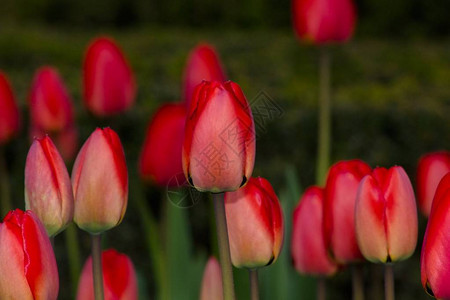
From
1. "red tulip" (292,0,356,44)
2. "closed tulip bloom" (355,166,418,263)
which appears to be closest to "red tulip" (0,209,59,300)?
"closed tulip bloom" (355,166,418,263)

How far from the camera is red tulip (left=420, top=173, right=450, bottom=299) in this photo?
82 centimetres

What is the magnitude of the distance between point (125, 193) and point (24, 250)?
153mm

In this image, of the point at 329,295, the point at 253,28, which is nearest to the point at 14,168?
the point at 329,295

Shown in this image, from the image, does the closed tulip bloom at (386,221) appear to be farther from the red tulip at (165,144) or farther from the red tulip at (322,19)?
the red tulip at (322,19)

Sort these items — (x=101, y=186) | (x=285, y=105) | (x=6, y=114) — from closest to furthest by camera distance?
(x=101, y=186), (x=6, y=114), (x=285, y=105)

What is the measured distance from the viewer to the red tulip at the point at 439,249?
2.70 ft

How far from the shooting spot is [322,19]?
2.00 metres

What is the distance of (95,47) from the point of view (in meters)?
2.01

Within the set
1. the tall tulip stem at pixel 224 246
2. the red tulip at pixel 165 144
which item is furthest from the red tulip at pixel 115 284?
the red tulip at pixel 165 144

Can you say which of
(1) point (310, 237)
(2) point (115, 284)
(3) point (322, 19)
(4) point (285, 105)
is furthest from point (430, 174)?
(4) point (285, 105)

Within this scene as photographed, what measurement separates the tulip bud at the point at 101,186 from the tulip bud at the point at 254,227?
0.40 ft

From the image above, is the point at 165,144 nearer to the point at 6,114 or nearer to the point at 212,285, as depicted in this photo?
the point at 6,114

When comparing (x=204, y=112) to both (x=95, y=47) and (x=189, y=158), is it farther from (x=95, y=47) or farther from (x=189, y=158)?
(x=95, y=47)

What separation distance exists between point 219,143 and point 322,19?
1.23m
